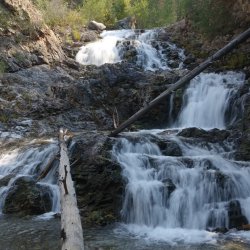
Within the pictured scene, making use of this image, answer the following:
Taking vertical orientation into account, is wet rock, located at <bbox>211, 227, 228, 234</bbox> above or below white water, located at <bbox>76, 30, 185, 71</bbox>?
below

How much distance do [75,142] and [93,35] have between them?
629 inches

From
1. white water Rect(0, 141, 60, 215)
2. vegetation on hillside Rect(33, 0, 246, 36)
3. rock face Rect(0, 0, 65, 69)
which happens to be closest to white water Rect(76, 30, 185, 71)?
rock face Rect(0, 0, 65, 69)

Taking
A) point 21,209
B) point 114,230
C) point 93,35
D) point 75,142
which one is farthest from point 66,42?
point 114,230

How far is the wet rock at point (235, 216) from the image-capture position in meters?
7.92

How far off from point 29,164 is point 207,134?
200 inches

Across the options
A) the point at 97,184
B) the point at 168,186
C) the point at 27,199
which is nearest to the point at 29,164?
the point at 27,199

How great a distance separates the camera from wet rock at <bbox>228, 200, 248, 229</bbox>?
7920mm

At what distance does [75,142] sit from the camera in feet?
33.6

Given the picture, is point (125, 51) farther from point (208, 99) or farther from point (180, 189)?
point (180, 189)

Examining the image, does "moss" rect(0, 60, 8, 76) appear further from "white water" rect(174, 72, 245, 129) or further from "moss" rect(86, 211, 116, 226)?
"moss" rect(86, 211, 116, 226)

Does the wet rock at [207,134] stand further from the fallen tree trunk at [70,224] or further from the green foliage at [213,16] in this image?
the green foliage at [213,16]

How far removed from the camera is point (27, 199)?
9141 millimetres

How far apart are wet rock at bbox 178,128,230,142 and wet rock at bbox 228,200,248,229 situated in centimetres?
328

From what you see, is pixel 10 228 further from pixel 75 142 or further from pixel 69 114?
pixel 69 114
